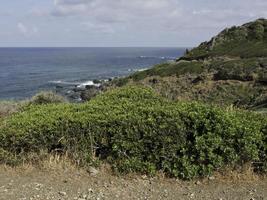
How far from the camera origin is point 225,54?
49156mm

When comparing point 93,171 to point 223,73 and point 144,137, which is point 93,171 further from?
point 223,73

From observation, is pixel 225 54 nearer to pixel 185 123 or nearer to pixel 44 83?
pixel 44 83

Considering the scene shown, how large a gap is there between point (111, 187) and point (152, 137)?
95 cm

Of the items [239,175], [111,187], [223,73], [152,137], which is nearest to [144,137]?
[152,137]

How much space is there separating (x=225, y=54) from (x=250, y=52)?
336 centimetres

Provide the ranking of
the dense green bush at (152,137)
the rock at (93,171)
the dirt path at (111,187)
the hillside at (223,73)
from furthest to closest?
the hillside at (223,73) < the rock at (93,171) < the dense green bush at (152,137) < the dirt path at (111,187)

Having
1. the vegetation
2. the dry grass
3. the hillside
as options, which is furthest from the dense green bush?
the hillside

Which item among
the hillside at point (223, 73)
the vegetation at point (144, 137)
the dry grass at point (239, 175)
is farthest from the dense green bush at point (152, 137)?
the hillside at point (223, 73)

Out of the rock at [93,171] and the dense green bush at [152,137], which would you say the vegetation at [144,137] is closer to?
the dense green bush at [152,137]

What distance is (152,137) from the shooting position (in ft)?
23.9

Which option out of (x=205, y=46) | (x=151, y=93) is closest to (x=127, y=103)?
(x=151, y=93)

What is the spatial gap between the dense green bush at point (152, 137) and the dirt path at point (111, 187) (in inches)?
8.0

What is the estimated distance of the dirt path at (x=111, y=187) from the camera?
6707mm

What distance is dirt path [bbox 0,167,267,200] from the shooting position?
6707mm
